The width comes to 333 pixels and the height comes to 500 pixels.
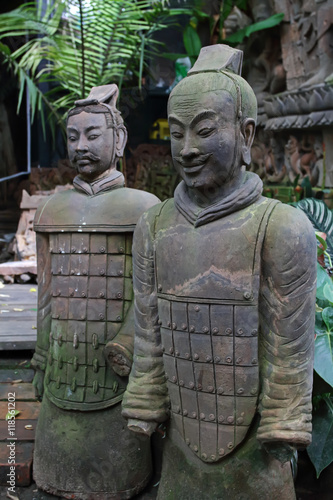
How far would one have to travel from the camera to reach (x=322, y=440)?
2.15m

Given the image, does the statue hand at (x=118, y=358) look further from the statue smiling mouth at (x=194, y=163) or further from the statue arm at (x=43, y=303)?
the statue smiling mouth at (x=194, y=163)

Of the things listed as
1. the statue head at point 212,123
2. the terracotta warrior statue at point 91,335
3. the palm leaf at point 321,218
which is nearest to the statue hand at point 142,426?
the terracotta warrior statue at point 91,335

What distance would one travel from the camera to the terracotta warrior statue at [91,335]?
7.32ft

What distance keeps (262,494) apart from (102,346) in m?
0.85

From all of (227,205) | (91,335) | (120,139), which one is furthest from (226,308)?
(120,139)

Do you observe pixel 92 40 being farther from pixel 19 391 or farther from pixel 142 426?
pixel 142 426

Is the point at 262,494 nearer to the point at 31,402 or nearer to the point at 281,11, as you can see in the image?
the point at 31,402

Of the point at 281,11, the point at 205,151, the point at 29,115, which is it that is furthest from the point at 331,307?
the point at 29,115

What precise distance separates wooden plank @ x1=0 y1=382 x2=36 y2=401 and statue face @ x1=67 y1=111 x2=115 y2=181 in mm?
1267

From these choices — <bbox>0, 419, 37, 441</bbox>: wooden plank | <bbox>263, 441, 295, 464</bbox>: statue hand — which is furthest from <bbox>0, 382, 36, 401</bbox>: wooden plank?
<bbox>263, 441, 295, 464</bbox>: statue hand

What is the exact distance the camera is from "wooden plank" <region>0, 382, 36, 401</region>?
9.53 ft

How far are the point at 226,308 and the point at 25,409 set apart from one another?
1.60m

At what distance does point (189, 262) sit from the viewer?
1.64 meters

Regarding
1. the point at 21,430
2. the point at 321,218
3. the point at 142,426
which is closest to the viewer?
the point at 142,426
